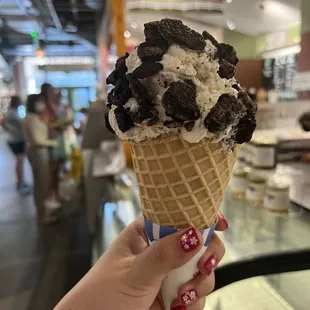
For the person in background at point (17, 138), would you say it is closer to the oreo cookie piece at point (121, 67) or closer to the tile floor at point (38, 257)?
the tile floor at point (38, 257)

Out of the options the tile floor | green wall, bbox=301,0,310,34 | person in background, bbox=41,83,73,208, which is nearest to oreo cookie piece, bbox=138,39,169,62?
the tile floor

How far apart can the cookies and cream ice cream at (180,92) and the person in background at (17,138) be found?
6640 mm

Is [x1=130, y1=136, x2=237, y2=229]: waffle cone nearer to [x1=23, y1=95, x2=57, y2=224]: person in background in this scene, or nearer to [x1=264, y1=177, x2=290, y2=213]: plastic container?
[x1=264, y1=177, x2=290, y2=213]: plastic container

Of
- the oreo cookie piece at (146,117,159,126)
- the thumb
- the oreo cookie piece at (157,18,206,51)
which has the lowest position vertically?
the thumb

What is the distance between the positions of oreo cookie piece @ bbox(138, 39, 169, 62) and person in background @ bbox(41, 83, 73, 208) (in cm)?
443

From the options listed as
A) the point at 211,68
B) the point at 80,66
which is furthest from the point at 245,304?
the point at 80,66

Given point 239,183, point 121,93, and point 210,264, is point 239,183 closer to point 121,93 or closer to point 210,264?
point 210,264

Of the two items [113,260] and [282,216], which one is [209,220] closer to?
[113,260]

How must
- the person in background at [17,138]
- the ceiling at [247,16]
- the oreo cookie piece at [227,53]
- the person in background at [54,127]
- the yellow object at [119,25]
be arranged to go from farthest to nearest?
1. the person in background at [17,138]
2. the yellow object at [119,25]
3. the person in background at [54,127]
4. the ceiling at [247,16]
5. the oreo cookie piece at [227,53]

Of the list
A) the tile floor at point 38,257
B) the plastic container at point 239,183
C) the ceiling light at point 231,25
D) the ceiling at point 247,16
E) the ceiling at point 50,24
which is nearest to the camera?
the plastic container at point 239,183

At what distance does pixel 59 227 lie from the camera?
16.4ft

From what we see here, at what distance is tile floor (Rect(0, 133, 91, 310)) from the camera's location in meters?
3.26

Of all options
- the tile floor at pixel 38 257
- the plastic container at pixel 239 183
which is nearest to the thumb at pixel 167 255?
the plastic container at pixel 239 183

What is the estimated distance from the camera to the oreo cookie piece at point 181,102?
0.82 metres
